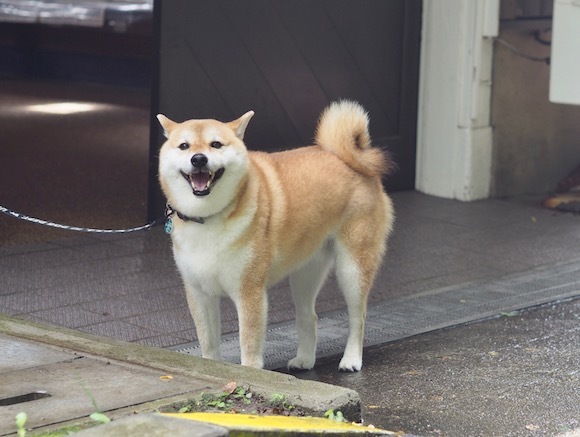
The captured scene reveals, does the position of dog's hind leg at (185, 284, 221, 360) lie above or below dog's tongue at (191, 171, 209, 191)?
below

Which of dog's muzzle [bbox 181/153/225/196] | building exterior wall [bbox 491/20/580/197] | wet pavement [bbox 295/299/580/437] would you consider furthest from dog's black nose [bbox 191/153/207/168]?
building exterior wall [bbox 491/20/580/197]

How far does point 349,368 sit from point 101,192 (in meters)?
3.99

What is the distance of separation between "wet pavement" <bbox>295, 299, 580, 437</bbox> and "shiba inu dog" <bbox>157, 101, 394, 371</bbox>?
308 millimetres

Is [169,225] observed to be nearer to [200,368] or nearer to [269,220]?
[269,220]

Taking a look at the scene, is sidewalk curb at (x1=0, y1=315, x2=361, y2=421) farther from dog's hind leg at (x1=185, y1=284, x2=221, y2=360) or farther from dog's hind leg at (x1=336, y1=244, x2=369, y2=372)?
dog's hind leg at (x1=336, y1=244, x2=369, y2=372)

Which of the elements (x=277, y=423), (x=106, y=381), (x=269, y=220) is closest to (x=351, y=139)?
(x=269, y=220)

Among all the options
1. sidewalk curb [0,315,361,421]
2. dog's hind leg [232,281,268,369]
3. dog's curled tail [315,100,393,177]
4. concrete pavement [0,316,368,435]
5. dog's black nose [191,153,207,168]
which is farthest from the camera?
dog's curled tail [315,100,393,177]

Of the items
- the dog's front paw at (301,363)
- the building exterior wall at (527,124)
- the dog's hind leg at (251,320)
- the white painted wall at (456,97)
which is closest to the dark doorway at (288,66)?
the white painted wall at (456,97)

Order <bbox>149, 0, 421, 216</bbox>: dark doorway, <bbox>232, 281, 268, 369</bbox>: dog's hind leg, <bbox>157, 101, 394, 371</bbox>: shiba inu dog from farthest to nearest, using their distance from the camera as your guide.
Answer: <bbox>149, 0, 421, 216</bbox>: dark doorway
<bbox>232, 281, 268, 369</bbox>: dog's hind leg
<bbox>157, 101, 394, 371</bbox>: shiba inu dog

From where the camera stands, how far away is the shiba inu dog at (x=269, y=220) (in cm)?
588

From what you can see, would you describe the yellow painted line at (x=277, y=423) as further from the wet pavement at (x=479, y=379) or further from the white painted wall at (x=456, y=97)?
the white painted wall at (x=456, y=97)

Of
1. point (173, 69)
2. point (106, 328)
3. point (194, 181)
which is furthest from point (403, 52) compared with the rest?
point (194, 181)

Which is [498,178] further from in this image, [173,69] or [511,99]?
[173,69]

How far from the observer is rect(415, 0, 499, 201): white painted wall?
11133mm
